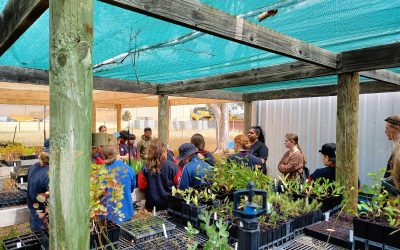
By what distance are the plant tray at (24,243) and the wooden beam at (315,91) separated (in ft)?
18.7

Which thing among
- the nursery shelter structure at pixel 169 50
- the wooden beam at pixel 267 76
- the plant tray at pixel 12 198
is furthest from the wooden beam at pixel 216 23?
the plant tray at pixel 12 198

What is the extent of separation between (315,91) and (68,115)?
582 centimetres

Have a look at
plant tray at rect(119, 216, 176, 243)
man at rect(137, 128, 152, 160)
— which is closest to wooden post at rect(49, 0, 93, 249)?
plant tray at rect(119, 216, 176, 243)

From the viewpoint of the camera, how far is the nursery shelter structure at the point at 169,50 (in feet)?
3.89

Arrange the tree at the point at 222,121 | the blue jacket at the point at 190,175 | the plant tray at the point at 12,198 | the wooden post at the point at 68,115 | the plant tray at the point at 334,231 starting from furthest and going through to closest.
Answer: the tree at the point at 222,121 → the blue jacket at the point at 190,175 → the plant tray at the point at 12,198 → the plant tray at the point at 334,231 → the wooden post at the point at 68,115

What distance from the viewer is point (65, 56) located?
117cm

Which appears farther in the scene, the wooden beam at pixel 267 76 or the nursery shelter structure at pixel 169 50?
the wooden beam at pixel 267 76

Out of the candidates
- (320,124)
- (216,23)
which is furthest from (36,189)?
(320,124)

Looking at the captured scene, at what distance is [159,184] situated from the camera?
333cm

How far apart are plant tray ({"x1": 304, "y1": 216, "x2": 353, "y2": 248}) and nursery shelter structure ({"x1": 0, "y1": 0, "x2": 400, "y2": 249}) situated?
2.87ft

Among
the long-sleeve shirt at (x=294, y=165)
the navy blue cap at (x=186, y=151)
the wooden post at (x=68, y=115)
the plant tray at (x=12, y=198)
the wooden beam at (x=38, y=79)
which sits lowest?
the plant tray at (x=12, y=198)

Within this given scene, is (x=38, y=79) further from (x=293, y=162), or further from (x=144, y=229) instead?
(x=293, y=162)

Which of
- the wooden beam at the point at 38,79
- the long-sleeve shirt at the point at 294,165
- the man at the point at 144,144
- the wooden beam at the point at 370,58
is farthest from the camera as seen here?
the man at the point at 144,144

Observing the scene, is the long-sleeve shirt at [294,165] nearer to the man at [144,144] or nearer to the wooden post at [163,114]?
the wooden post at [163,114]
